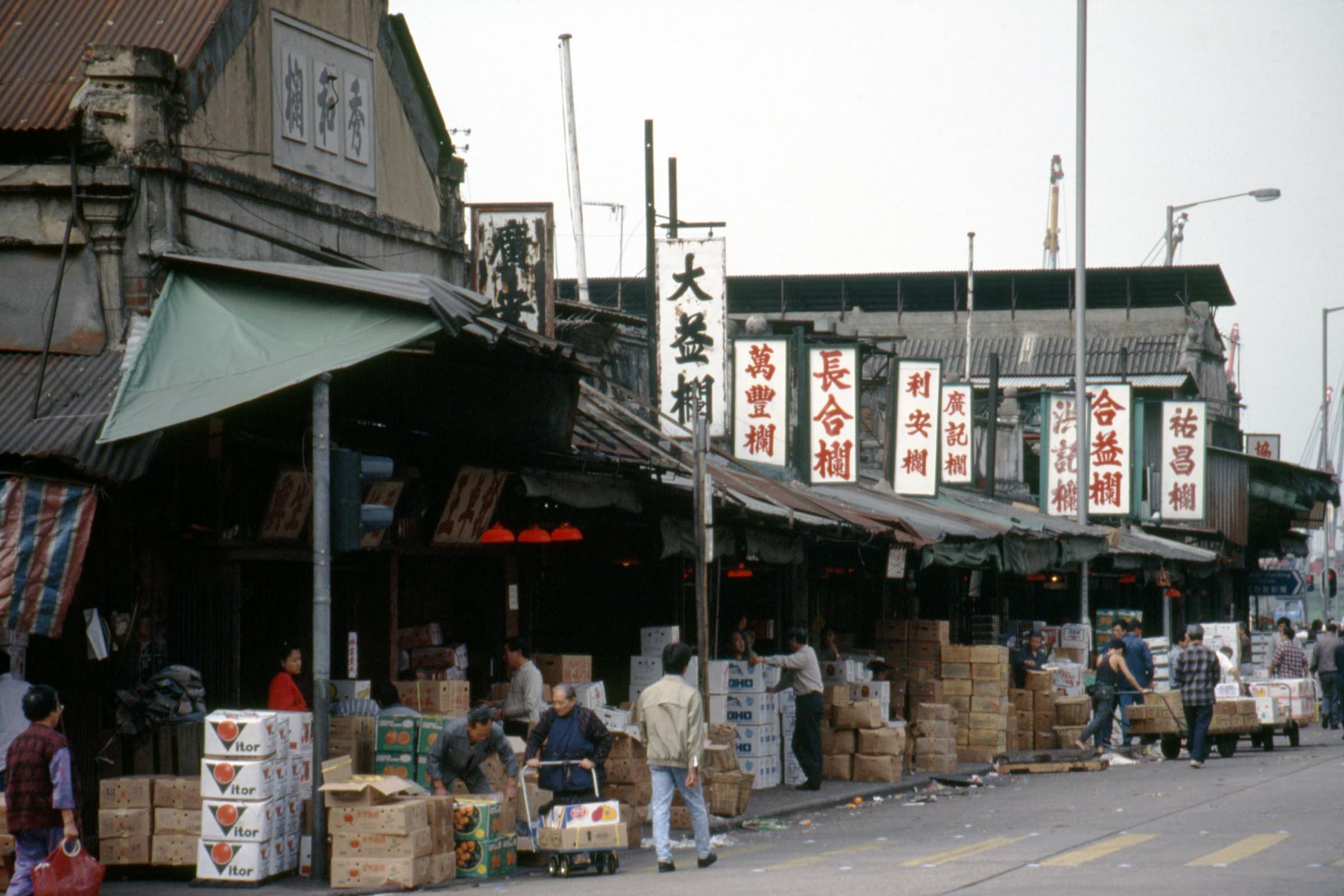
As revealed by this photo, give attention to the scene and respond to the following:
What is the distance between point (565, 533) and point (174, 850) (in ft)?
22.7

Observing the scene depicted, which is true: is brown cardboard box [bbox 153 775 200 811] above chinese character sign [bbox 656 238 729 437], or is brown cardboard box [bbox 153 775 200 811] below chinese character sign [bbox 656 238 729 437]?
below

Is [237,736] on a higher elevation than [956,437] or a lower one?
lower

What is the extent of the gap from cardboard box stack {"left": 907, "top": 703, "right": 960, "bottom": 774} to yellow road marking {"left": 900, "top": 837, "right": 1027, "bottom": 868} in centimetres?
807

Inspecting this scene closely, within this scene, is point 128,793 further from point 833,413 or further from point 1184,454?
point 1184,454

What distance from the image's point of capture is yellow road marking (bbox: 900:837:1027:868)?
40.8ft

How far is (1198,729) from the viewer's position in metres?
22.3

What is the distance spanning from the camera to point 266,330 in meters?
12.7

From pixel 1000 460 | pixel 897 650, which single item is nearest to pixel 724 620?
pixel 897 650

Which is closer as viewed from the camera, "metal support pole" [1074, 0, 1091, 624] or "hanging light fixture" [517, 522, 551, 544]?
"hanging light fixture" [517, 522, 551, 544]

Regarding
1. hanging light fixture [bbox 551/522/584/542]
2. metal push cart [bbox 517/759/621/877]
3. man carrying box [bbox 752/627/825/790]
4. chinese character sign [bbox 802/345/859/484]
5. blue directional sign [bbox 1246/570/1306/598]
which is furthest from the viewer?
blue directional sign [bbox 1246/570/1306/598]

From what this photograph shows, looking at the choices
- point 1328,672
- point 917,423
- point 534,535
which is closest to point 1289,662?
point 1328,672

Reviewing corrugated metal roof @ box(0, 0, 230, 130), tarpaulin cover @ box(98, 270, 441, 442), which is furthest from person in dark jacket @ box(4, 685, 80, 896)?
corrugated metal roof @ box(0, 0, 230, 130)

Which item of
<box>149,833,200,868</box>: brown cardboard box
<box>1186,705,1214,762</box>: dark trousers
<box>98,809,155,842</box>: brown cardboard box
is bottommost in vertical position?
<box>1186,705,1214,762</box>: dark trousers

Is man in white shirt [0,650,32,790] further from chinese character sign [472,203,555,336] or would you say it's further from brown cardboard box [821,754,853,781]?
brown cardboard box [821,754,853,781]
